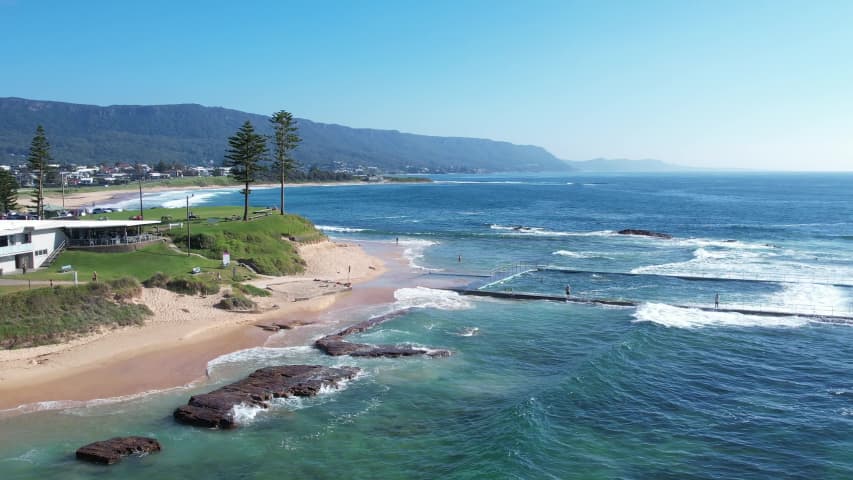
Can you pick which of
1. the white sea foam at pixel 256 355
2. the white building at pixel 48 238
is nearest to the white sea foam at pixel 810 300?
the white sea foam at pixel 256 355

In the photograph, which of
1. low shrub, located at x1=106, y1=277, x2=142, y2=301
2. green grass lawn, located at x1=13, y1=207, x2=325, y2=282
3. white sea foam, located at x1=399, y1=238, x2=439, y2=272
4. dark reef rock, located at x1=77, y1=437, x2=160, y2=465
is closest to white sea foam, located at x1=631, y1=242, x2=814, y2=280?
white sea foam, located at x1=399, y1=238, x2=439, y2=272

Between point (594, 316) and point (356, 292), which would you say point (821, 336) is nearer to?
point (594, 316)

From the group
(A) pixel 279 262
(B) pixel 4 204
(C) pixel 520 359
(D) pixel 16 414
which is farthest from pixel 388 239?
(D) pixel 16 414

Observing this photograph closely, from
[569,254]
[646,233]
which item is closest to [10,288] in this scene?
[569,254]

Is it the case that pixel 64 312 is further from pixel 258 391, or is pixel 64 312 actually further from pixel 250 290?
pixel 258 391

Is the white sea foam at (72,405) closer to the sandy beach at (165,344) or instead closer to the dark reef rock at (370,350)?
the sandy beach at (165,344)

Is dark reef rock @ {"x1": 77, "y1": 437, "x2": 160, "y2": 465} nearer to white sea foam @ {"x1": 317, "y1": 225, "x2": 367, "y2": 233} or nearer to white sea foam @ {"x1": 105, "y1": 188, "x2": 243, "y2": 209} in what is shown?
white sea foam @ {"x1": 317, "y1": 225, "x2": 367, "y2": 233}

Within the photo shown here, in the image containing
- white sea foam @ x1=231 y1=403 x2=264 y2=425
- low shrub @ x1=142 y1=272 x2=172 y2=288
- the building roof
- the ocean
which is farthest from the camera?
the building roof
